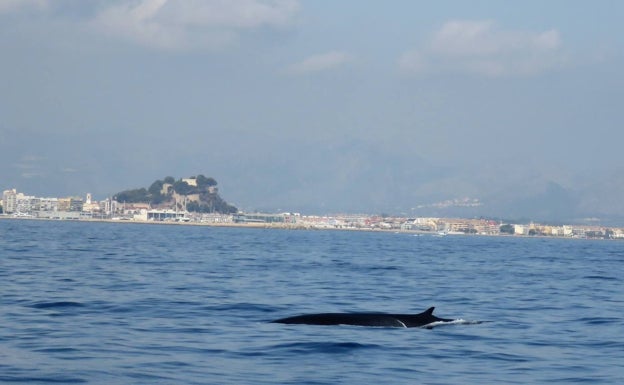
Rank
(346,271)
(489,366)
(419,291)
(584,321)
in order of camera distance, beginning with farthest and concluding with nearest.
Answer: (346,271)
(419,291)
(584,321)
(489,366)

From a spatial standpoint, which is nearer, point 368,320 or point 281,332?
point 281,332

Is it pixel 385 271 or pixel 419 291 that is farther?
pixel 385 271

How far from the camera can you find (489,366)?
1738 centimetres

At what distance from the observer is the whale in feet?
71.5

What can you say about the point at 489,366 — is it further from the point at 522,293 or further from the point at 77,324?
the point at 522,293

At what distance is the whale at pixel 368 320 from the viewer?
858 inches

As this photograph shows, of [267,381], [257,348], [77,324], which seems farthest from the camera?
[77,324]

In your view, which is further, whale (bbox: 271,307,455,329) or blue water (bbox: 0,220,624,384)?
whale (bbox: 271,307,455,329)

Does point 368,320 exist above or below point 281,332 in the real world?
above

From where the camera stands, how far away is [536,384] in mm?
15836

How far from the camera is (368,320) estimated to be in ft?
72.2

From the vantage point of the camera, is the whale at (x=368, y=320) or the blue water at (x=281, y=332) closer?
the blue water at (x=281, y=332)

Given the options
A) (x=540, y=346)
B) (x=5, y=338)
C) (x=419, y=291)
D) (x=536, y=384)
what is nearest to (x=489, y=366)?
(x=536, y=384)

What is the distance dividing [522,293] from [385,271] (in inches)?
466
